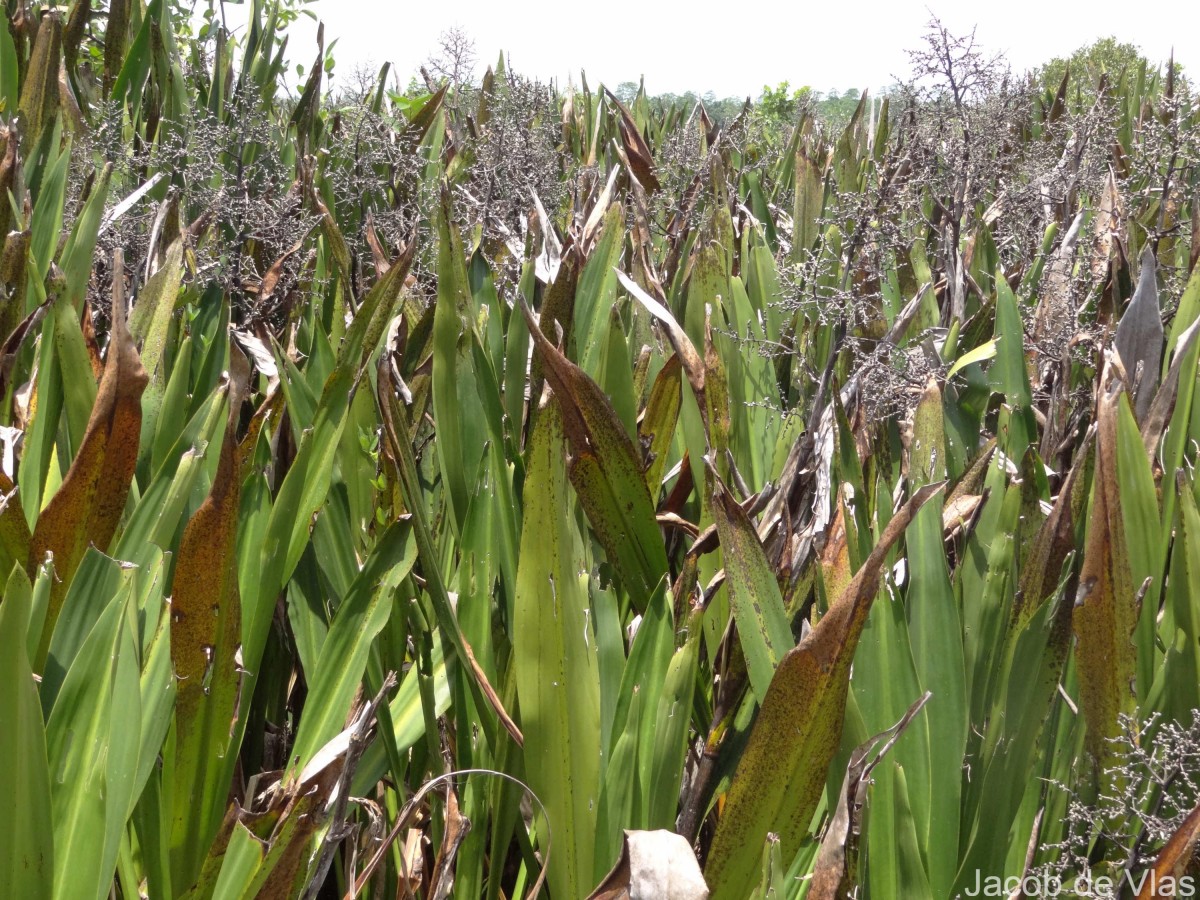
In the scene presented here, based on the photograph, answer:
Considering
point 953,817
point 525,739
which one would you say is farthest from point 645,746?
point 953,817

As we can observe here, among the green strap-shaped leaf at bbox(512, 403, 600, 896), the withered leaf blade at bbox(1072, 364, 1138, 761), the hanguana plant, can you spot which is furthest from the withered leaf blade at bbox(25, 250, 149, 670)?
the withered leaf blade at bbox(1072, 364, 1138, 761)

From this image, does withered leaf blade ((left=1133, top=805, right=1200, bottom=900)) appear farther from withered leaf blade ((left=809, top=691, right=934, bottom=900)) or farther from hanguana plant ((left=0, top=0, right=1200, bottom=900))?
withered leaf blade ((left=809, top=691, right=934, bottom=900))

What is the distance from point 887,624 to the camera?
0.66 metres

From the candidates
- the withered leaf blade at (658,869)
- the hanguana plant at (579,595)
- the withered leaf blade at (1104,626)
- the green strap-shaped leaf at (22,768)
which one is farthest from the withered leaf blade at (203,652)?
the withered leaf blade at (1104,626)

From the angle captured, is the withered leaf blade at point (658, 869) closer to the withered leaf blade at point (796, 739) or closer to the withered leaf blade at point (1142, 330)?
the withered leaf blade at point (796, 739)

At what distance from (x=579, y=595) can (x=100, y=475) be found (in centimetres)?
35

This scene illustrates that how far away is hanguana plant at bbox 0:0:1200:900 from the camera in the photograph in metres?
0.60

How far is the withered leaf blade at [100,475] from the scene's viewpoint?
70 cm

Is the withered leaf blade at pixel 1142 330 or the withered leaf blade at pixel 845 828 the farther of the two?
the withered leaf blade at pixel 1142 330

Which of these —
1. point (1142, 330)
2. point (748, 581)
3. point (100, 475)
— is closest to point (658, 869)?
point (748, 581)

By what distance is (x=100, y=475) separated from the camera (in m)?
0.72

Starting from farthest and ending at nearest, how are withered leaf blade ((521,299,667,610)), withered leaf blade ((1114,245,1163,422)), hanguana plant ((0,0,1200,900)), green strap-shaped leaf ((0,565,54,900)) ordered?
1. withered leaf blade ((1114,245,1163,422))
2. withered leaf blade ((521,299,667,610))
3. hanguana plant ((0,0,1200,900))
4. green strap-shaped leaf ((0,565,54,900))

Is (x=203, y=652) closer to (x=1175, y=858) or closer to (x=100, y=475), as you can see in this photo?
(x=100, y=475)

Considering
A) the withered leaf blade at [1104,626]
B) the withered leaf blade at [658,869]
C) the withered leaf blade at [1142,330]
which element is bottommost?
the withered leaf blade at [658,869]
